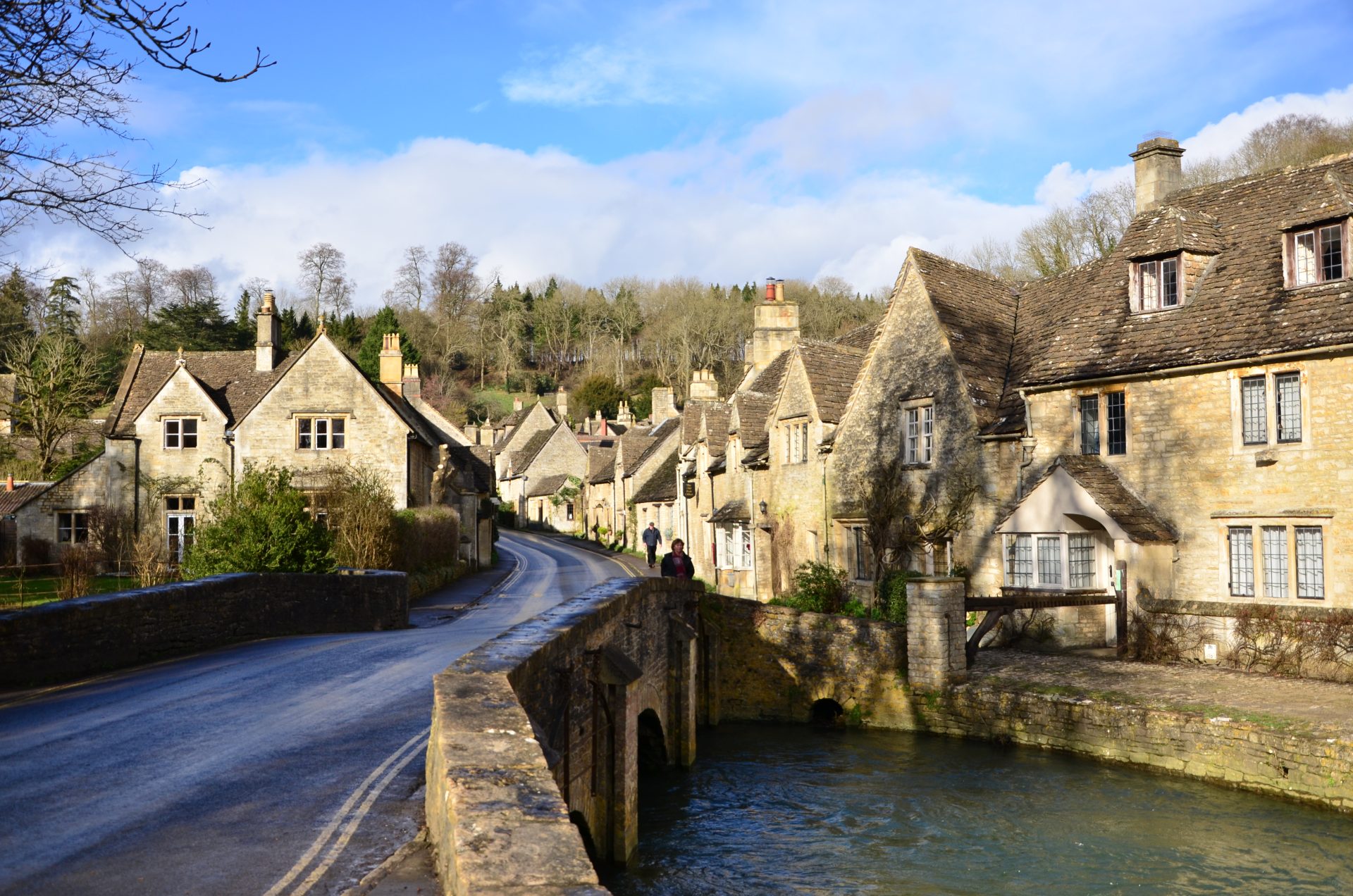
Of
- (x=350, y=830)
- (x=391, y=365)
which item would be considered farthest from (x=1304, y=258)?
(x=391, y=365)

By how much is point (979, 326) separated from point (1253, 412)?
27.2 ft

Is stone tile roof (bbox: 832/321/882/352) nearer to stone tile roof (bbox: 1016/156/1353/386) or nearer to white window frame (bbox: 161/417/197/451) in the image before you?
stone tile roof (bbox: 1016/156/1353/386)

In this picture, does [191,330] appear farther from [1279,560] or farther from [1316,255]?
[1279,560]

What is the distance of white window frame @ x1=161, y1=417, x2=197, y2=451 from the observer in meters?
41.6

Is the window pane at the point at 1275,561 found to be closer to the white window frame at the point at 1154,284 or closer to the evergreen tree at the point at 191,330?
the white window frame at the point at 1154,284

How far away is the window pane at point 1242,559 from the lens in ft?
70.8

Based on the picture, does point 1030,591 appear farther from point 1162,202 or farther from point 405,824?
point 405,824

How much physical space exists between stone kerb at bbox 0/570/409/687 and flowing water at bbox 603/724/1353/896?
26.2ft

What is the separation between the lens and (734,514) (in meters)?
37.6

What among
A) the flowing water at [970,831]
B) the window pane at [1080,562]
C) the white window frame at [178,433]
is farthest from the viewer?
the white window frame at [178,433]

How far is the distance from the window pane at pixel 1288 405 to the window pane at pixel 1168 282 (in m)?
3.66

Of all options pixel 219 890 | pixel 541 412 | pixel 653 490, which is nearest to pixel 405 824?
pixel 219 890

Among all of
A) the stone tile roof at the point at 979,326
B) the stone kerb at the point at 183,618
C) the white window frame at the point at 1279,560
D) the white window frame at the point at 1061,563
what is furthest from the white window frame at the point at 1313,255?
the stone kerb at the point at 183,618

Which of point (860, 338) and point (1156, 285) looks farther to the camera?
point (860, 338)
